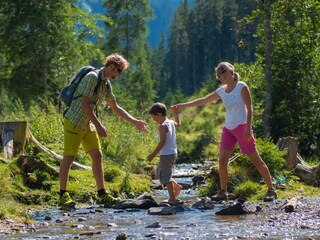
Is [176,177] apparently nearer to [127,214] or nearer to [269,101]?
[269,101]

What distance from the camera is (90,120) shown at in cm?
887

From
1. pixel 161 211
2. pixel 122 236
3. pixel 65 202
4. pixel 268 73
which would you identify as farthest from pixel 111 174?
pixel 268 73

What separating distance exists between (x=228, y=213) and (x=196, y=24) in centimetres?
9697

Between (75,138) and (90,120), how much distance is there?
396 mm

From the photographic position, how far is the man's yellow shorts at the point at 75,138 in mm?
→ 9031

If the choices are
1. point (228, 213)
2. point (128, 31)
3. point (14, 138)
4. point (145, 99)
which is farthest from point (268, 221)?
point (145, 99)

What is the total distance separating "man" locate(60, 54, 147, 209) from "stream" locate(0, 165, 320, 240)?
0.53 metres

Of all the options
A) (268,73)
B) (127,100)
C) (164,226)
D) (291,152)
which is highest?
(127,100)

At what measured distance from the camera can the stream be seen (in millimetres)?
6742

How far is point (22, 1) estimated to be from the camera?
90.0 feet

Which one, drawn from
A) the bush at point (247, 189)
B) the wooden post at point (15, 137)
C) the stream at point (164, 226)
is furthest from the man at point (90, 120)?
the wooden post at point (15, 137)

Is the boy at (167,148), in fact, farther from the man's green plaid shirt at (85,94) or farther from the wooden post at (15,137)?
the wooden post at (15,137)

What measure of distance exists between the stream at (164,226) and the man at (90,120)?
20.7 inches

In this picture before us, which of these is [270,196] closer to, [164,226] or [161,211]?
[161,211]
